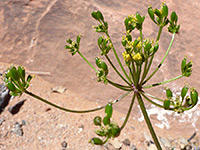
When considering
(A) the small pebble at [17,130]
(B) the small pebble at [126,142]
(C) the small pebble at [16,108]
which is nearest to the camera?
(A) the small pebble at [17,130]

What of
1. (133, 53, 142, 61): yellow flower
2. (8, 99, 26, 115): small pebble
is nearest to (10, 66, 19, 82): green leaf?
(133, 53, 142, 61): yellow flower

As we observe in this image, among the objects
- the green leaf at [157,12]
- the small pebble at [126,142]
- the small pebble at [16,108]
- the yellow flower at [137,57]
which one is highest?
the green leaf at [157,12]

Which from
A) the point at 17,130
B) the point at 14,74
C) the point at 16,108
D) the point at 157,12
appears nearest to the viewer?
the point at 14,74

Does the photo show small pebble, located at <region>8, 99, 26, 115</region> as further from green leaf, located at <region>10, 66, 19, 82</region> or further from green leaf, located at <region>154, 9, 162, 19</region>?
green leaf, located at <region>154, 9, 162, 19</region>

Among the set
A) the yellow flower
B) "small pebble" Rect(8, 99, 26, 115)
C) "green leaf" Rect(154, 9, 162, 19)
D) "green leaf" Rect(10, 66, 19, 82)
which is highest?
"green leaf" Rect(154, 9, 162, 19)

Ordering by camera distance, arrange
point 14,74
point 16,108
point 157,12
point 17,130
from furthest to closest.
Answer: point 16,108, point 17,130, point 157,12, point 14,74

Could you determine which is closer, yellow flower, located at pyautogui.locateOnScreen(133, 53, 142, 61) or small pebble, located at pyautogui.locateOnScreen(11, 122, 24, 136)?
yellow flower, located at pyautogui.locateOnScreen(133, 53, 142, 61)

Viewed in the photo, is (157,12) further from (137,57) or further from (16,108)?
(16,108)

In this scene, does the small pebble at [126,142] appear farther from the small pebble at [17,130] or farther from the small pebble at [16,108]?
the small pebble at [16,108]

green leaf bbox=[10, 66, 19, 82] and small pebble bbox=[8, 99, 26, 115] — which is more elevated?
green leaf bbox=[10, 66, 19, 82]

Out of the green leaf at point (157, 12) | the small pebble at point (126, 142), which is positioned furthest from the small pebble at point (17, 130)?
the green leaf at point (157, 12)

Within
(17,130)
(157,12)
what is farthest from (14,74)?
(17,130)

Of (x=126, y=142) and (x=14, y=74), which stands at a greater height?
(x=14, y=74)

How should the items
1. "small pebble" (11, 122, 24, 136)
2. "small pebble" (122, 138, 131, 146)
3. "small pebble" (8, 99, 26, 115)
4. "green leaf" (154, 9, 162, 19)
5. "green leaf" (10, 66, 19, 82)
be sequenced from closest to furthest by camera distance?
"green leaf" (10, 66, 19, 82) < "green leaf" (154, 9, 162, 19) < "small pebble" (11, 122, 24, 136) < "small pebble" (122, 138, 131, 146) < "small pebble" (8, 99, 26, 115)
